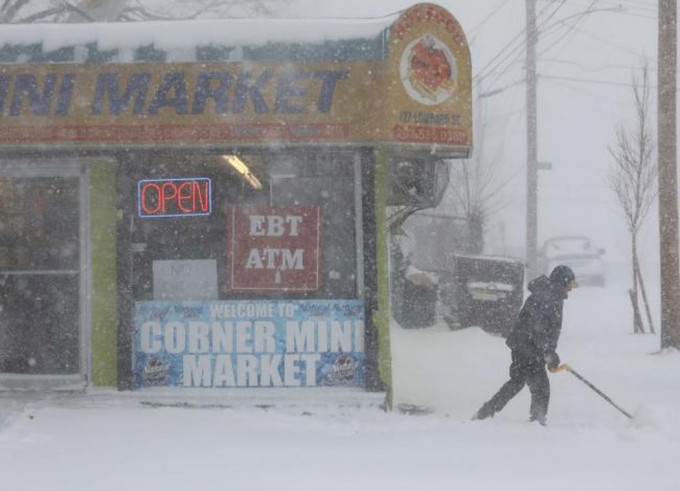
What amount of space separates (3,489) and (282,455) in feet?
6.59

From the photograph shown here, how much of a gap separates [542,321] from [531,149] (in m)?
14.0

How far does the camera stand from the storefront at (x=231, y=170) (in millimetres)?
8422

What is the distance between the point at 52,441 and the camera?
712 centimetres

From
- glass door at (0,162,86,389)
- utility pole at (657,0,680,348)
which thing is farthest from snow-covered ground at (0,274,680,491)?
utility pole at (657,0,680,348)

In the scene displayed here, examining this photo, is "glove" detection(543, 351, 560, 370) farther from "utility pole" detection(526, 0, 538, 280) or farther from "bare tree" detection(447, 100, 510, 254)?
"bare tree" detection(447, 100, 510, 254)

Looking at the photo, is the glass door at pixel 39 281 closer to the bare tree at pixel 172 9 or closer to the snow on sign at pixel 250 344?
the snow on sign at pixel 250 344

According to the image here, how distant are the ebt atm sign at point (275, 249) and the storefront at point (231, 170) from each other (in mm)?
14

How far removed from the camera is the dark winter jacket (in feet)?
26.4

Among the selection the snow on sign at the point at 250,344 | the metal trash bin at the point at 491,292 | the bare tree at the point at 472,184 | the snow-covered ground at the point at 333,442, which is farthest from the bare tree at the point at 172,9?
the snow-covered ground at the point at 333,442

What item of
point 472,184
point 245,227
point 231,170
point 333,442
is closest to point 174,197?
point 231,170

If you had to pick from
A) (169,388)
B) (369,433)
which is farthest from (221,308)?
(369,433)

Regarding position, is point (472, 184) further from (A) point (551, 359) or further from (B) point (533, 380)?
(A) point (551, 359)

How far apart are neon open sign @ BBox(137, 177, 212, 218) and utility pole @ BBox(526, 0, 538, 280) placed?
42.6ft

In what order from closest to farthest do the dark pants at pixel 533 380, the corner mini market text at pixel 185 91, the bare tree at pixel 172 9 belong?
the dark pants at pixel 533 380 → the corner mini market text at pixel 185 91 → the bare tree at pixel 172 9
